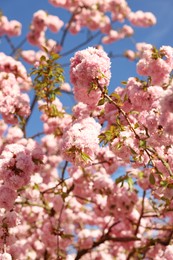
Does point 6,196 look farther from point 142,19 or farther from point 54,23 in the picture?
point 142,19

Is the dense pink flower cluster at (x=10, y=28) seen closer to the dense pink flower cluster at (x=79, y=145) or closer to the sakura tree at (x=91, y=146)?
the sakura tree at (x=91, y=146)

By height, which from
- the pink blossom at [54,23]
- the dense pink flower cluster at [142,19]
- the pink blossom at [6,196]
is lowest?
the pink blossom at [6,196]

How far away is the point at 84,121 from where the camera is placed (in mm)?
3080

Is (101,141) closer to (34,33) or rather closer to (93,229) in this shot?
(93,229)

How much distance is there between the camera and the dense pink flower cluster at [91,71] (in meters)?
2.82

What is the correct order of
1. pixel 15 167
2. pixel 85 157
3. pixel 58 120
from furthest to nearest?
pixel 58 120 < pixel 15 167 < pixel 85 157

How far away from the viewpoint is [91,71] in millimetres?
2811

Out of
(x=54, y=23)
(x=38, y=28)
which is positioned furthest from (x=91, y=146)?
(x=54, y=23)

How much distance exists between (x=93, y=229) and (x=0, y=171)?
5580 mm

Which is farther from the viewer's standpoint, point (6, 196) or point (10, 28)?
point (10, 28)

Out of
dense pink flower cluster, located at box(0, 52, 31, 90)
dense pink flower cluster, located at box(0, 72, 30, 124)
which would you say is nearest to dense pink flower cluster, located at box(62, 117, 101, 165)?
dense pink flower cluster, located at box(0, 72, 30, 124)

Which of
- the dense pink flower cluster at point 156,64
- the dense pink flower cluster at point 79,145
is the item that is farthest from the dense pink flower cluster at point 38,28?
the dense pink flower cluster at point 79,145

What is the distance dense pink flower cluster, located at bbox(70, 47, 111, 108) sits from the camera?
2.82 metres

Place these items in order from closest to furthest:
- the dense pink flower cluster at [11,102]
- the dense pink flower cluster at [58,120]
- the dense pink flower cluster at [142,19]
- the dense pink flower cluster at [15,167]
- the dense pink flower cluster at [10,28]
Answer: the dense pink flower cluster at [15,167] → the dense pink flower cluster at [11,102] → the dense pink flower cluster at [58,120] → the dense pink flower cluster at [10,28] → the dense pink flower cluster at [142,19]
